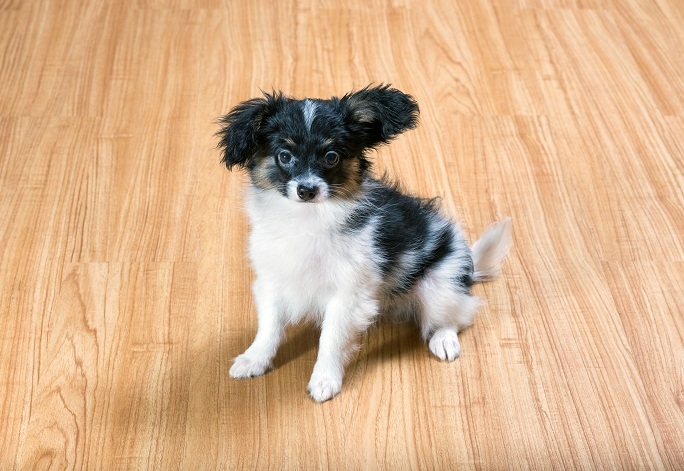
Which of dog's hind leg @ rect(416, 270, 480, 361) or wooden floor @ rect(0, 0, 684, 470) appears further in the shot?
dog's hind leg @ rect(416, 270, 480, 361)

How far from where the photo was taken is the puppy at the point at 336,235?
2180mm

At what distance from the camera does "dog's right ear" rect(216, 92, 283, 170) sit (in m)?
2.17

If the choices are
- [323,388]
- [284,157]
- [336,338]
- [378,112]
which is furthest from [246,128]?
[323,388]

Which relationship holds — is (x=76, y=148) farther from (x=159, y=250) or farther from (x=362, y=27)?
(x=362, y=27)

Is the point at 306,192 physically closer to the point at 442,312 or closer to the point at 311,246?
the point at 311,246

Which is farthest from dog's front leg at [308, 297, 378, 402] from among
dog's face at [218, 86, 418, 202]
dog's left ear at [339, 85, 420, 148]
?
dog's left ear at [339, 85, 420, 148]

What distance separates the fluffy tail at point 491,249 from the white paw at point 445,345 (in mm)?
285

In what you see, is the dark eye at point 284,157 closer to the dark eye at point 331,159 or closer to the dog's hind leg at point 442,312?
the dark eye at point 331,159

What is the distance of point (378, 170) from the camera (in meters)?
3.29

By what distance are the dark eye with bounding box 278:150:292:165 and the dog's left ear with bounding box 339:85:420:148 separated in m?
0.15

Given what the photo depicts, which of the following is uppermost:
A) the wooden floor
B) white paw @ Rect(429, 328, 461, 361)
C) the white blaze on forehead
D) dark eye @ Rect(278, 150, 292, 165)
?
the white blaze on forehead

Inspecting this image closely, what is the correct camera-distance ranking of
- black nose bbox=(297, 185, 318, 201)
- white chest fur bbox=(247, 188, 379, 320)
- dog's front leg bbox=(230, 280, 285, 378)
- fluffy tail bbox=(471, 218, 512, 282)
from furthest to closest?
fluffy tail bbox=(471, 218, 512, 282) < dog's front leg bbox=(230, 280, 285, 378) < white chest fur bbox=(247, 188, 379, 320) < black nose bbox=(297, 185, 318, 201)

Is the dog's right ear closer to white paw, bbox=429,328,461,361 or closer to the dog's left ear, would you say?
the dog's left ear

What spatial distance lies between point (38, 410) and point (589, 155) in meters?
2.10
